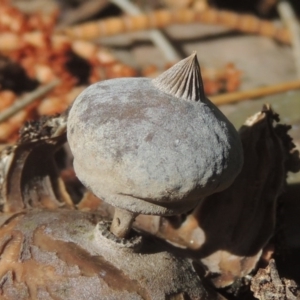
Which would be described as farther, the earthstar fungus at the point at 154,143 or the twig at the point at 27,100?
the twig at the point at 27,100

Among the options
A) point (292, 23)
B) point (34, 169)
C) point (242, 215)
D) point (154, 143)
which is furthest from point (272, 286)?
point (292, 23)

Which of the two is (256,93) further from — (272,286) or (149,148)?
(149,148)

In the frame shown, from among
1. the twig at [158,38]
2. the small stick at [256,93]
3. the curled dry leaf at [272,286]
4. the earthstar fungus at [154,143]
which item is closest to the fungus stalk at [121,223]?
the earthstar fungus at [154,143]

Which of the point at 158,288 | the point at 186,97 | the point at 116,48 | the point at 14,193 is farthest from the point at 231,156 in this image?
the point at 116,48

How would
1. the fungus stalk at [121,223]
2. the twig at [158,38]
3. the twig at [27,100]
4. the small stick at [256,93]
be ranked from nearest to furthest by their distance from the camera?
the fungus stalk at [121,223], the twig at [27,100], the small stick at [256,93], the twig at [158,38]

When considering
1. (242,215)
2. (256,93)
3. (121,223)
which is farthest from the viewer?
(256,93)

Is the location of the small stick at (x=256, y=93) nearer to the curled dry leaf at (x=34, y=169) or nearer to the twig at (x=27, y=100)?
the twig at (x=27, y=100)

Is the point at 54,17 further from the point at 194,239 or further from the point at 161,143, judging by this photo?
the point at 161,143
